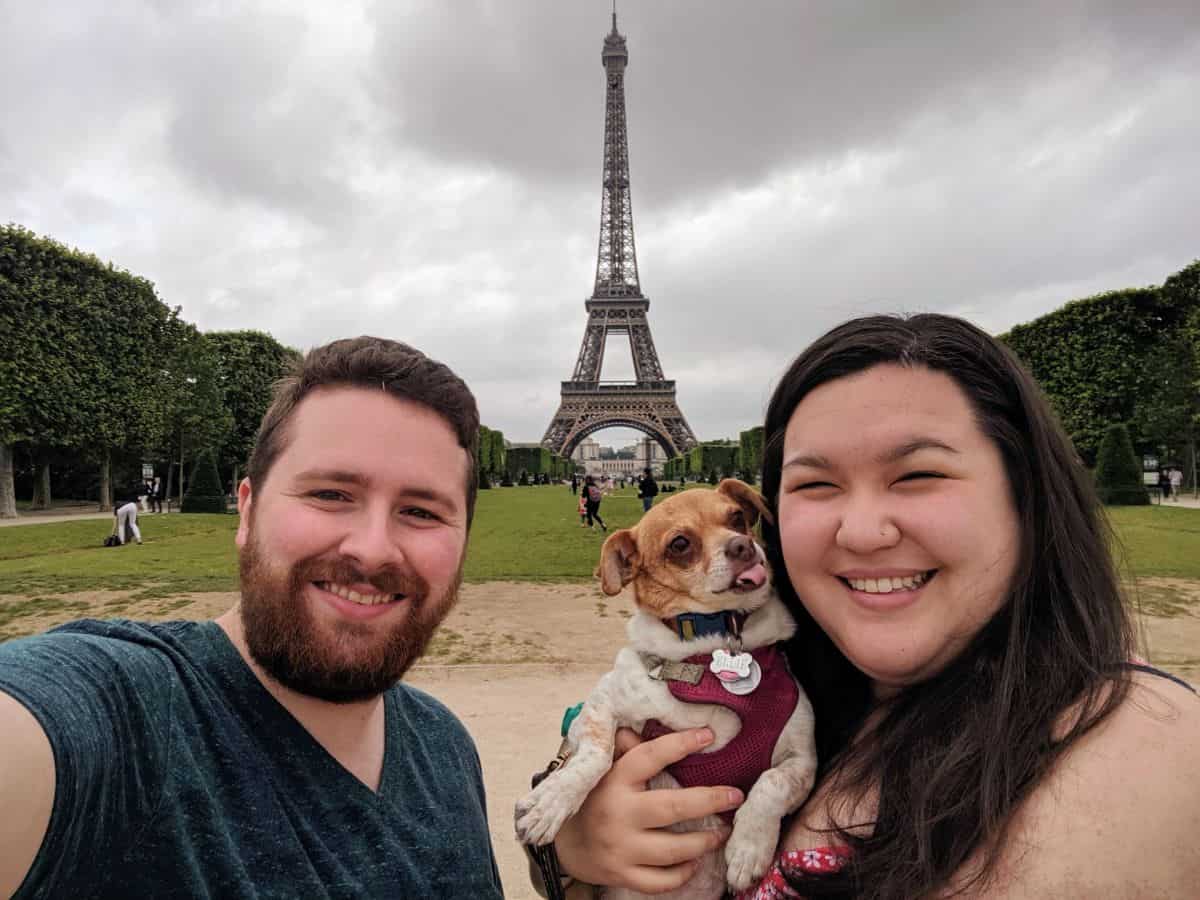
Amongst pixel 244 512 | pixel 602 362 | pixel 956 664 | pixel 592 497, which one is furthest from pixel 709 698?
pixel 602 362

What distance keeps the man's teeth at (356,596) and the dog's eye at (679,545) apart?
0.98 meters

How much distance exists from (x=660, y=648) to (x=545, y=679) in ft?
16.5

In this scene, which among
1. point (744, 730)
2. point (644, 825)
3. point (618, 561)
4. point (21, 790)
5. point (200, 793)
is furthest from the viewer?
point (618, 561)

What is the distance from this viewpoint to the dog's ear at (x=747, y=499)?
2396 mm

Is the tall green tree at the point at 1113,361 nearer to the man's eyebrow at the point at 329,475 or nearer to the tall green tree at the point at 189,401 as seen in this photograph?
the man's eyebrow at the point at 329,475

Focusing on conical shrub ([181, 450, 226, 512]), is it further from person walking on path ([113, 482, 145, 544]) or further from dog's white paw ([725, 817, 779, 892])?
dog's white paw ([725, 817, 779, 892])

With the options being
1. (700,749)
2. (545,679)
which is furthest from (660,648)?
(545,679)

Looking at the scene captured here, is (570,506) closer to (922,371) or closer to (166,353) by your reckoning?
(166,353)

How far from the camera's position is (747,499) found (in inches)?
97.4

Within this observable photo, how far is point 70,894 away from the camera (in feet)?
3.68

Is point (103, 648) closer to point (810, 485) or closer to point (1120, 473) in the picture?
point (810, 485)

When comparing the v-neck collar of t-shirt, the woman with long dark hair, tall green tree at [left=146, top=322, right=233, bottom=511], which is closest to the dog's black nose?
the woman with long dark hair

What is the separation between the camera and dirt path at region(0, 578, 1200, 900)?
16.2 feet

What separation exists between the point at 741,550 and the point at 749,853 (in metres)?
0.82
